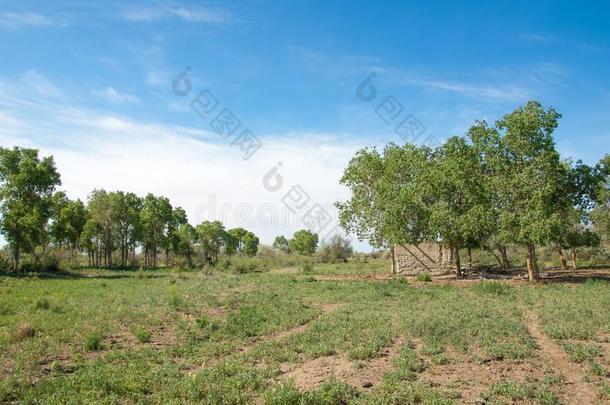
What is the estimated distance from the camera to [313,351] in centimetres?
1080

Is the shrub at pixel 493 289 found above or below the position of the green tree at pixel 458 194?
below

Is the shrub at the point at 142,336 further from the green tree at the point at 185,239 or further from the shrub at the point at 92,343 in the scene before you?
the green tree at the point at 185,239

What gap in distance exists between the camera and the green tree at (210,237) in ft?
277

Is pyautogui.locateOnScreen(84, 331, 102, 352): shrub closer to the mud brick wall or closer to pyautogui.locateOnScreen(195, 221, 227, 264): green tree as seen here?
the mud brick wall

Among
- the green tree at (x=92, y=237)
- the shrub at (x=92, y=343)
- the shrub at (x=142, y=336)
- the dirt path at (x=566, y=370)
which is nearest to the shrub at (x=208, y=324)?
the shrub at (x=142, y=336)

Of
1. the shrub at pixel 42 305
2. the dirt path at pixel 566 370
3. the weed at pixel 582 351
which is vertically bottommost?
the dirt path at pixel 566 370

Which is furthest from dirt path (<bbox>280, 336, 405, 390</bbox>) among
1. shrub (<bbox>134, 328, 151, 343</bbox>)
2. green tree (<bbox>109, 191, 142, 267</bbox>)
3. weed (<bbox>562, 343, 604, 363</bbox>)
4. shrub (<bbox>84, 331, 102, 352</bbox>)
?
green tree (<bbox>109, 191, 142, 267</bbox>)

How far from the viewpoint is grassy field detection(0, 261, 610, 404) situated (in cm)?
821

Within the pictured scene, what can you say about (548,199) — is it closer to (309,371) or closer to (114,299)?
(309,371)

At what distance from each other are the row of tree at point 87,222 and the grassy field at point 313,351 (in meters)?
25.2

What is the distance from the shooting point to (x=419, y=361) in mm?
9633

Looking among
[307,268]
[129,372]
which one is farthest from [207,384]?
[307,268]

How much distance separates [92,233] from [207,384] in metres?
57.9

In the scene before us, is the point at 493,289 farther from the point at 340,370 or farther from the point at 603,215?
the point at 603,215
